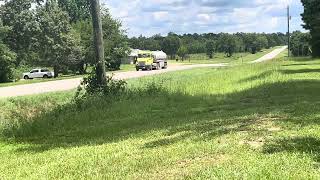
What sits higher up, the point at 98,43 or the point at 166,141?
the point at 98,43

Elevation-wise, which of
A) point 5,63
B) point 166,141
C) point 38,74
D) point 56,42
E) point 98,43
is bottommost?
point 38,74

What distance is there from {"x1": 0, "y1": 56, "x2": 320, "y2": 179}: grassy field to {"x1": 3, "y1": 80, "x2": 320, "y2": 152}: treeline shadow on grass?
3 cm

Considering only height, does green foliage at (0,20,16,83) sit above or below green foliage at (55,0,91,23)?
below

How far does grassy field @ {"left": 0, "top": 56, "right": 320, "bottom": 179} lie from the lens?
335 inches

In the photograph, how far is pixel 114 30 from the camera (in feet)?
273

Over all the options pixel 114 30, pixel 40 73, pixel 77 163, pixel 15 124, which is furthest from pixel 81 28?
pixel 77 163

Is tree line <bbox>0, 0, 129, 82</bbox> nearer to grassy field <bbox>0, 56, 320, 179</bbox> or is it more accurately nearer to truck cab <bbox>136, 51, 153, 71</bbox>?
truck cab <bbox>136, 51, 153, 71</bbox>

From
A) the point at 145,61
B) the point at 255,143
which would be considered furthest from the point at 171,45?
the point at 255,143

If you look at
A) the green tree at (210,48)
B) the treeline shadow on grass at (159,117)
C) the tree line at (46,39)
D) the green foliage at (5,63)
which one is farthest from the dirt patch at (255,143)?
the green tree at (210,48)

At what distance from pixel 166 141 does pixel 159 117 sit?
192 inches

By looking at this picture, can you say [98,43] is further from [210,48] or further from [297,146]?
[210,48]

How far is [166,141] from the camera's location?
445 inches

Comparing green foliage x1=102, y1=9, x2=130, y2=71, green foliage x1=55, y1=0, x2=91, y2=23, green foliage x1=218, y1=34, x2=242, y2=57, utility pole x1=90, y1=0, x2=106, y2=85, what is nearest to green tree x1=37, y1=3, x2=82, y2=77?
green foliage x1=102, y1=9, x2=130, y2=71

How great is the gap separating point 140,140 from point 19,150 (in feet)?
8.86
